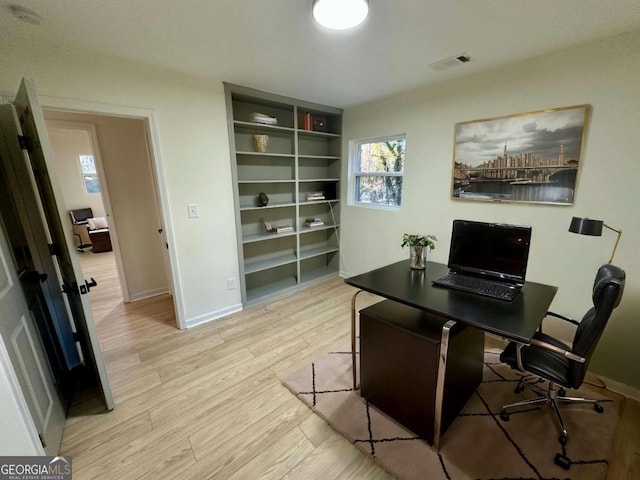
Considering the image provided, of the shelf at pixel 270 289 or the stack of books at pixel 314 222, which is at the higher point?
the stack of books at pixel 314 222

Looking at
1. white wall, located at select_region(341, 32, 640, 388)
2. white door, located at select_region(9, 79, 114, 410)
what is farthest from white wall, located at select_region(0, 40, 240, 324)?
white wall, located at select_region(341, 32, 640, 388)

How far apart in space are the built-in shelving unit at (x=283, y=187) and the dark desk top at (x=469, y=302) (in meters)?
1.88

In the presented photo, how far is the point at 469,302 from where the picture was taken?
148 centimetres

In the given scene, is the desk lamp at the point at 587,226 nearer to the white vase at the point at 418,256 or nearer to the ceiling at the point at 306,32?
the white vase at the point at 418,256

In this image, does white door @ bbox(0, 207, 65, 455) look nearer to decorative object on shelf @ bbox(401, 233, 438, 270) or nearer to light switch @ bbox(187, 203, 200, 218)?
light switch @ bbox(187, 203, 200, 218)

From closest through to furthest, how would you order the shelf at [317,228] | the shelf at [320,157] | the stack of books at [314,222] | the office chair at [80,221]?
1. the shelf at [320,157]
2. the shelf at [317,228]
3. the stack of books at [314,222]
4. the office chair at [80,221]

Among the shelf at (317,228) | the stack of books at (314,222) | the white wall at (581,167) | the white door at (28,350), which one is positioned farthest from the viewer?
the stack of books at (314,222)

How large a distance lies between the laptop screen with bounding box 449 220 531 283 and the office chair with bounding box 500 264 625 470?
35 centimetres

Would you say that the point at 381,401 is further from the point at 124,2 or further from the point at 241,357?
the point at 124,2

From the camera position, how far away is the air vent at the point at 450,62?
6.85 ft

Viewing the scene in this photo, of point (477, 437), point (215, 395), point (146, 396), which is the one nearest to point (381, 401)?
point (477, 437)

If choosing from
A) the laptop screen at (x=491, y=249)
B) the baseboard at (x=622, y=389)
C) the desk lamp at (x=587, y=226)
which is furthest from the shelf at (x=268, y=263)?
the baseboard at (x=622, y=389)

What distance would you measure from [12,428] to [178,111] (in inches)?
92.6

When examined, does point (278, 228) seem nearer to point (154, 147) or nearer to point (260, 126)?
point (260, 126)
